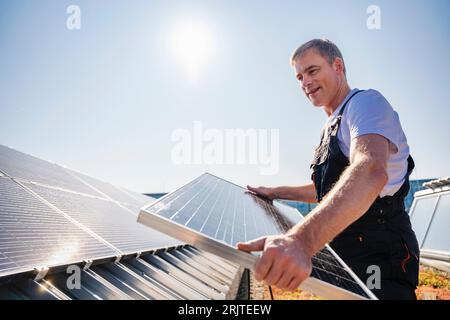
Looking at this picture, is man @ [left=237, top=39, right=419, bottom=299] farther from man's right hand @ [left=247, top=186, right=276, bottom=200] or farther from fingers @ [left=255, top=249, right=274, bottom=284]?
man's right hand @ [left=247, top=186, right=276, bottom=200]

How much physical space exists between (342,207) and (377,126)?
28.1 inches

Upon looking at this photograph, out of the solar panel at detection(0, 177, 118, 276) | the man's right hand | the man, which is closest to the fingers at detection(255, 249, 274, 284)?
the man

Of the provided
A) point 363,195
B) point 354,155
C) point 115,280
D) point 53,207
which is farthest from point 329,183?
point 53,207

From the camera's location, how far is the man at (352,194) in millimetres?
1370

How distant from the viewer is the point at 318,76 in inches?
113

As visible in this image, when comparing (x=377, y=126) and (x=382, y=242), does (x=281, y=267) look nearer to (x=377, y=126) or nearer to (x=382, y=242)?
(x=377, y=126)

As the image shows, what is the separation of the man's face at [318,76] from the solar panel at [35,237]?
7.75 feet

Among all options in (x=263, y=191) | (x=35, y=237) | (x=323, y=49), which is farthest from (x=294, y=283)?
(x=263, y=191)

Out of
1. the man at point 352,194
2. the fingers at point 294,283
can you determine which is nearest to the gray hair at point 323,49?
the man at point 352,194

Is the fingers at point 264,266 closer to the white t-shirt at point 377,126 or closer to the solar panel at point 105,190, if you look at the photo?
the white t-shirt at point 377,126

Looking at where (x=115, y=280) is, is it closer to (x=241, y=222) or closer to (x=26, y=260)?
(x=26, y=260)

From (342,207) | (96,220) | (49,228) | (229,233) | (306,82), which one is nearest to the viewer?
(342,207)

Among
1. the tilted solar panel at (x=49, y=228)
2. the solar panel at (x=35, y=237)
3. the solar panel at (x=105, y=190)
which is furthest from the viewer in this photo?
the solar panel at (x=105, y=190)

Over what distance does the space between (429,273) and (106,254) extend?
11.7 meters
